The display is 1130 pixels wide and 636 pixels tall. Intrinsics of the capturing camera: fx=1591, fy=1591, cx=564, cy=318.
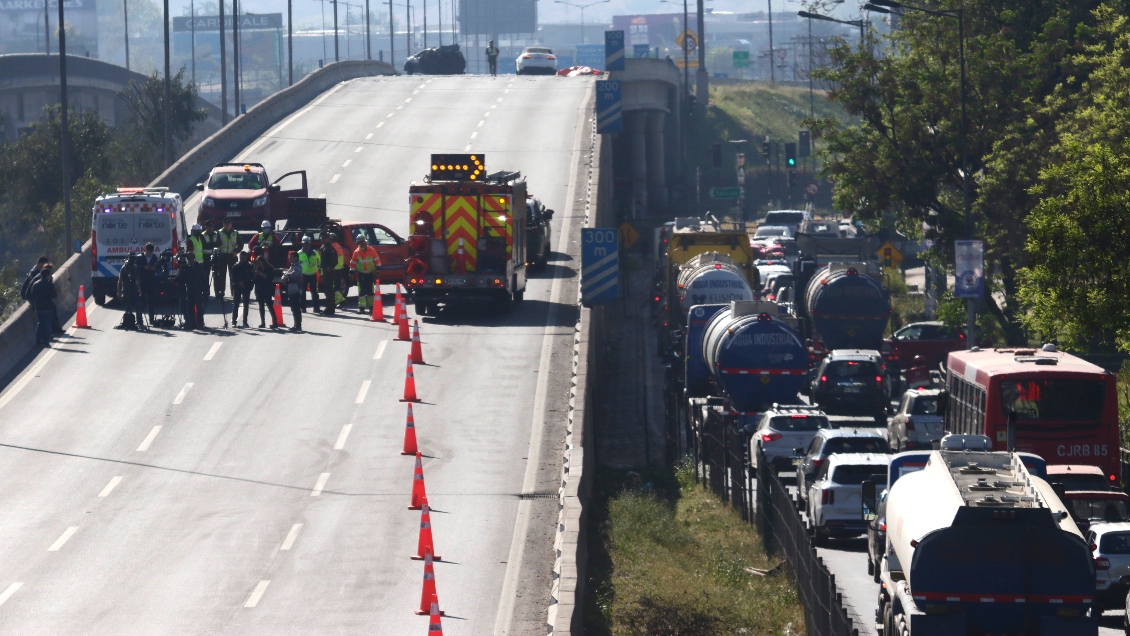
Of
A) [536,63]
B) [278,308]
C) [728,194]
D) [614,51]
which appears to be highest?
[536,63]

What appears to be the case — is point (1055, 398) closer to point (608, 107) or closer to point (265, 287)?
point (265, 287)

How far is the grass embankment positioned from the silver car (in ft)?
13.8

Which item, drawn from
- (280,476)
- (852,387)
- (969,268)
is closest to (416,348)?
(280,476)

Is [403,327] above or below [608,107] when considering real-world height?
below

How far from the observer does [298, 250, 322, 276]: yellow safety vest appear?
108 ft

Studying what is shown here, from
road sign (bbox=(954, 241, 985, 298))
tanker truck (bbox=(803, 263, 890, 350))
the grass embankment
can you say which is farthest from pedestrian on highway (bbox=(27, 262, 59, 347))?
tanker truck (bbox=(803, 263, 890, 350))

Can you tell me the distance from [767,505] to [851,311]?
59.5 ft

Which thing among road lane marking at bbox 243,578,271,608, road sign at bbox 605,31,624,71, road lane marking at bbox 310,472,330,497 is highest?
road sign at bbox 605,31,624,71

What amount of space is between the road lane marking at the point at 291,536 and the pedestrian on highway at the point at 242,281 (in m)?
13.4

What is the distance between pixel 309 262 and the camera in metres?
33.1

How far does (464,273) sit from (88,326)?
786 cm

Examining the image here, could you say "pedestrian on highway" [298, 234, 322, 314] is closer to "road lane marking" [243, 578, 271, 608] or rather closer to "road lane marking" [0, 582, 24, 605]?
"road lane marking" [0, 582, 24, 605]

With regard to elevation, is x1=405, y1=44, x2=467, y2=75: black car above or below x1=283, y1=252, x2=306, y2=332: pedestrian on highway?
above

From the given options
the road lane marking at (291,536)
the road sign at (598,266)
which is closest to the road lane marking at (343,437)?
the road lane marking at (291,536)
